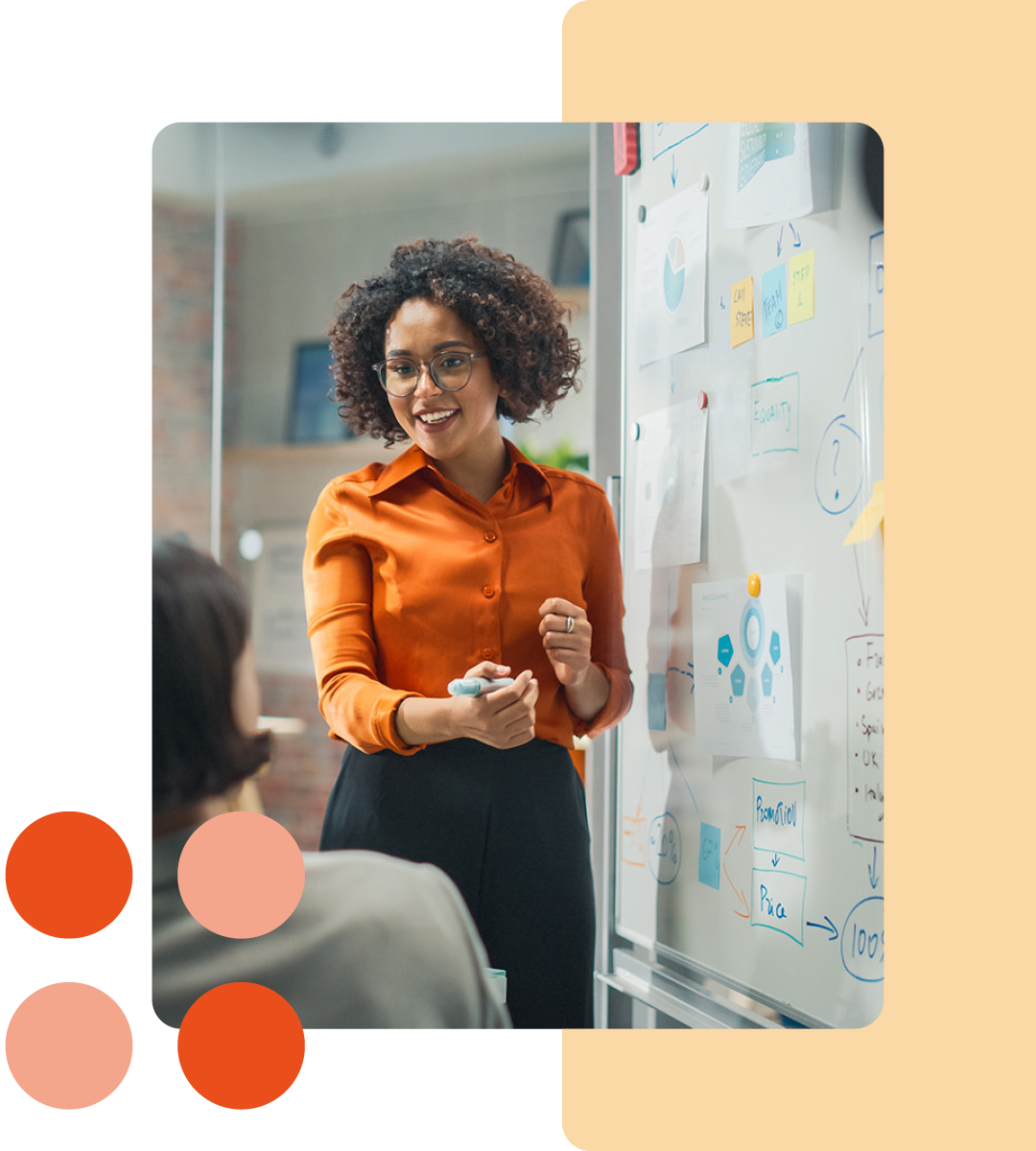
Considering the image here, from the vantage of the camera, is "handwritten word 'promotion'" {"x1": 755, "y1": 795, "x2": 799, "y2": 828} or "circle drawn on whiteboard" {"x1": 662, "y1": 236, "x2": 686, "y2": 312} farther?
"circle drawn on whiteboard" {"x1": 662, "y1": 236, "x2": 686, "y2": 312}

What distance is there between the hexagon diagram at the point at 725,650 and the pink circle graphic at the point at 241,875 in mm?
612

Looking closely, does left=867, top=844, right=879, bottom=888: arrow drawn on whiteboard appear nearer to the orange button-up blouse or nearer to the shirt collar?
the orange button-up blouse

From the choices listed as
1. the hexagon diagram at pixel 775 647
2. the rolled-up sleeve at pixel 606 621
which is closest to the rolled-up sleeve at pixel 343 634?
the rolled-up sleeve at pixel 606 621

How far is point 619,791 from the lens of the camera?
5.35ft

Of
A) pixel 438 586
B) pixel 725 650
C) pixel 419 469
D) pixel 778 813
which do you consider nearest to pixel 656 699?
pixel 725 650

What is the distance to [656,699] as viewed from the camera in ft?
5.29

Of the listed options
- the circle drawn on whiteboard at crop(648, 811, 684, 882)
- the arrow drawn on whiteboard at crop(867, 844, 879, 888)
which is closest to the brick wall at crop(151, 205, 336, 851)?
the circle drawn on whiteboard at crop(648, 811, 684, 882)

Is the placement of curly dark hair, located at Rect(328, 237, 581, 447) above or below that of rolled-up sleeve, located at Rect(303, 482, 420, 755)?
above

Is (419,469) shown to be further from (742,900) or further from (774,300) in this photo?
(742,900)

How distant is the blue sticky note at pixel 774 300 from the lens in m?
1.54

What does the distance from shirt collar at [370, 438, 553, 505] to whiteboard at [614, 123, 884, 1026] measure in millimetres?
133

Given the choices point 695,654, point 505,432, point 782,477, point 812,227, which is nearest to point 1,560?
point 505,432

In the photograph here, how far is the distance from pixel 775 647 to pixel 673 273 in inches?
21.2

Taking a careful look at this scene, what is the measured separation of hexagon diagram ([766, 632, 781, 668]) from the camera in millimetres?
1527
